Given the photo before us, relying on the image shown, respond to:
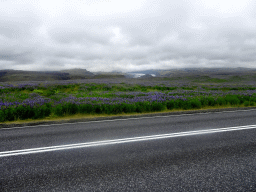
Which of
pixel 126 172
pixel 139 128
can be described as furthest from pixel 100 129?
pixel 126 172

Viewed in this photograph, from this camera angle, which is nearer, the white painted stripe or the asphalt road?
the asphalt road

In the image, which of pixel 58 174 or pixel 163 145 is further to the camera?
pixel 163 145

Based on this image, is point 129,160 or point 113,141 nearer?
point 129,160

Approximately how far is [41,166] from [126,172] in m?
2.08

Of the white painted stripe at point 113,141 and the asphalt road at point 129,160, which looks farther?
the white painted stripe at point 113,141

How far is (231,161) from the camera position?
368cm

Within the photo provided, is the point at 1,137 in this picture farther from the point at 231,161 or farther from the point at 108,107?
the point at 231,161

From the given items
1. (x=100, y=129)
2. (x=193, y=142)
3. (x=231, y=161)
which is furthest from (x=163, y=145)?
(x=100, y=129)

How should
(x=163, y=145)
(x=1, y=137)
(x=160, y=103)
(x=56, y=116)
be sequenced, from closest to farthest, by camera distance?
1. (x=163, y=145)
2. (x=1, y=137)
3. (x=56, y=116)
4. (x=160, y=103)

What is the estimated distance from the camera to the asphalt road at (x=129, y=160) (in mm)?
2906

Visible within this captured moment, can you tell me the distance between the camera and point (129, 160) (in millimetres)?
3764

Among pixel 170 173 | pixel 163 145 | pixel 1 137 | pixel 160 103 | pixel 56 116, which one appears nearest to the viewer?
pixel 170 173

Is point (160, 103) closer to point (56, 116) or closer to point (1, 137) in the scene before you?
point (56, 116)

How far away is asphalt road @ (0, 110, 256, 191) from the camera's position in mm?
2906
